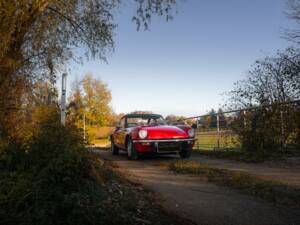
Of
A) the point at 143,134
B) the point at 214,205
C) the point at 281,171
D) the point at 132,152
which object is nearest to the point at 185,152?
the point at 143,134

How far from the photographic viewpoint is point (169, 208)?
3.50m

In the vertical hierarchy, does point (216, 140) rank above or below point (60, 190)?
above

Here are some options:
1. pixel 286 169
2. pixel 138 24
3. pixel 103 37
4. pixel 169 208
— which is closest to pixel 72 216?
pixel 169 208

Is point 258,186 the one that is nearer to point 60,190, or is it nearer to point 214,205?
point 214,205

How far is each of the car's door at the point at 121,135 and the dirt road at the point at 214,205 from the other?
15.6ft

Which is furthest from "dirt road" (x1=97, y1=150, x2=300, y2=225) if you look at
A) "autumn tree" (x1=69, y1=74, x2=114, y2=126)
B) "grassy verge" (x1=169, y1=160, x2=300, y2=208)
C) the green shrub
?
"autumn tree" (x1=69, y1=74, x2=114, y2=126)

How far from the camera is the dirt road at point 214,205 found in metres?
3.07

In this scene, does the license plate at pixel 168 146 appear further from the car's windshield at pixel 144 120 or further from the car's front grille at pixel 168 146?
the car's windshield at pixel 144 120

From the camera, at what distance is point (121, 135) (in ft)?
33.2

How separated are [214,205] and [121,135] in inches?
266

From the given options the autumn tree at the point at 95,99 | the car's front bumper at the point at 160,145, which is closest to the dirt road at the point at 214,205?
the car's front bumper at the point at 160,145

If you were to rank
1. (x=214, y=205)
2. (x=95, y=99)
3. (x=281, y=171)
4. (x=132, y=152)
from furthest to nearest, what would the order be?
(x=95, y=99) → (x=132, y=152) → (x=281, y=171) → (x=214, y=205)

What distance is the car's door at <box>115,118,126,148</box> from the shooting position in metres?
9.84

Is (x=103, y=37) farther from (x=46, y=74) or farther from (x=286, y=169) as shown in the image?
(x=286, y=169)
